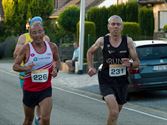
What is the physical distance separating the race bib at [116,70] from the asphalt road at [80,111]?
2.52m

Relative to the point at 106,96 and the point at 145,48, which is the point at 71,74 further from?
the point at 106,96

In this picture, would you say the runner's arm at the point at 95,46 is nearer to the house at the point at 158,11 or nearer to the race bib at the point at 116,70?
the race bib at the point at 116,70

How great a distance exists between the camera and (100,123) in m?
10.3

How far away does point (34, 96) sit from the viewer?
7.25 m

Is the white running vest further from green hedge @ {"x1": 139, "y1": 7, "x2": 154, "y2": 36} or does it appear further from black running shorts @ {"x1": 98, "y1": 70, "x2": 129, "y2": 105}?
green hedge @ {"x1": 139, "y1": 7, "x2": 154, "y2": 36}

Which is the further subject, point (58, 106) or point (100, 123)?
point (58, 106)

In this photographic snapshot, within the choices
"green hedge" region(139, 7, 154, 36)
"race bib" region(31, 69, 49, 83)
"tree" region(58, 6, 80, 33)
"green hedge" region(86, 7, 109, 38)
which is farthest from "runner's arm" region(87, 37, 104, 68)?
"tree" region(58, 6, 80, 33)

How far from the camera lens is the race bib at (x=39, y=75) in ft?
23.6

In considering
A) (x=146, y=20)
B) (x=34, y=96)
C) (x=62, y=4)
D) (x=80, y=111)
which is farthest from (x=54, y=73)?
(x=62, y=4)

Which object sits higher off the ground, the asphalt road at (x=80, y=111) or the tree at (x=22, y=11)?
the tree at (x=22, y=11)

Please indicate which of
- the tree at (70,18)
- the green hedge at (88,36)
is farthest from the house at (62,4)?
the green hedge at (88,36)

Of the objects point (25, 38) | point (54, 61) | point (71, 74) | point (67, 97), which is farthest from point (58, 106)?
point (71, 74)

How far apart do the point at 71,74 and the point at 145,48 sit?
1019cm

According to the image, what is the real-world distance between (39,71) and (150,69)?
7031 millimetres
